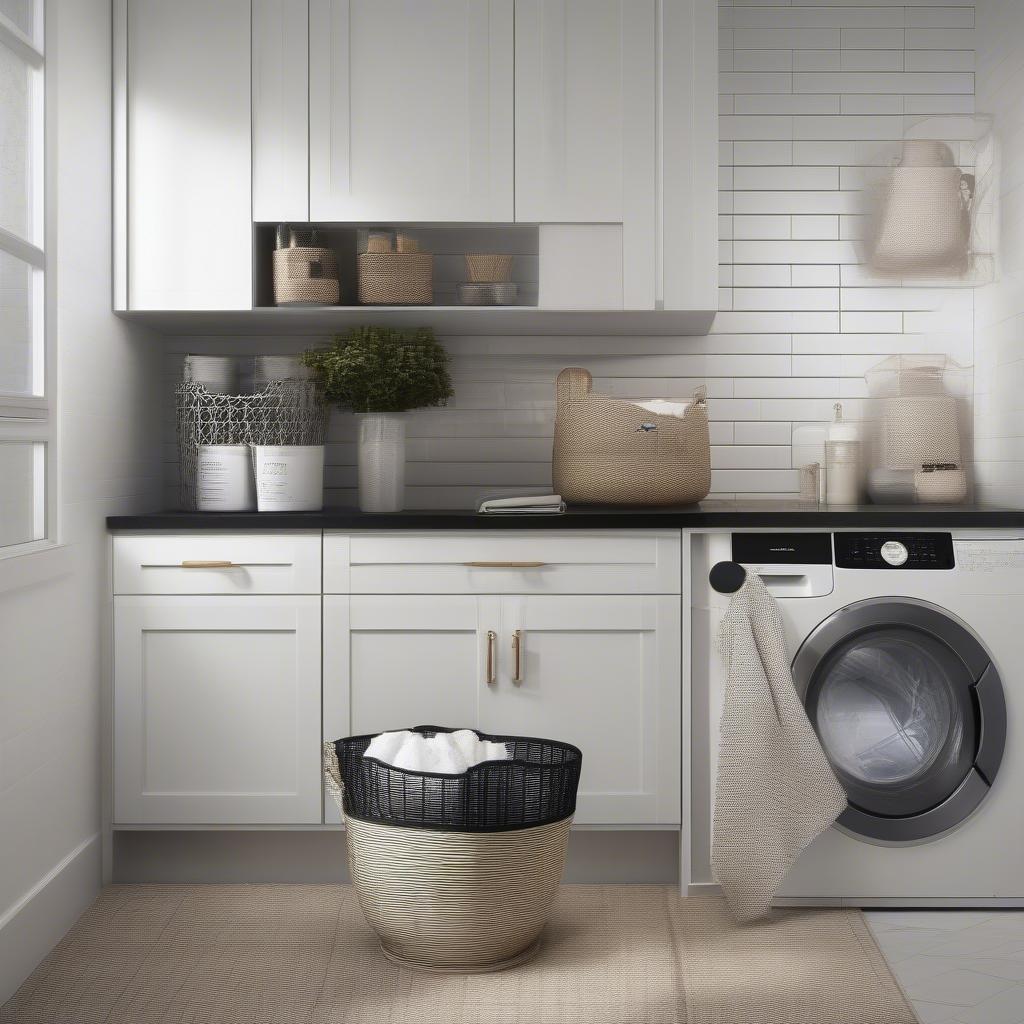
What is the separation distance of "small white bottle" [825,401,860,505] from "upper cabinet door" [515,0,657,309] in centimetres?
81

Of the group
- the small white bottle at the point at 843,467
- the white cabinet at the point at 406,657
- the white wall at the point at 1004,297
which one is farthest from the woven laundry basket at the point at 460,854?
the white wall at the point at 1004,297

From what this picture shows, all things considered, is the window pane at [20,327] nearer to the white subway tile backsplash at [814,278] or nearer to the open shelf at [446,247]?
the open shelf at [446,247]

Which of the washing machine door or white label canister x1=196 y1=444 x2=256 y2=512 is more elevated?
white label canister x1=196 y1=444 x2=256 y2=512

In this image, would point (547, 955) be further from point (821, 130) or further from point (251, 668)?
point (821, 130)

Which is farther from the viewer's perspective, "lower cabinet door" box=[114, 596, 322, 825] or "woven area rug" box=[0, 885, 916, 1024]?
"lower cabinet door" box=[114, 596, 322, 825]

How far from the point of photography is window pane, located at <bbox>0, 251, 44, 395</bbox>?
208 centimetres

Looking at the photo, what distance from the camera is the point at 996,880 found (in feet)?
8.09

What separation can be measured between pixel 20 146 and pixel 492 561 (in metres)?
1.34

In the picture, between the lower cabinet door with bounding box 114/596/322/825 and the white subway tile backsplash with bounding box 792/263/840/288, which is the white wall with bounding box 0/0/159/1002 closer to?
the lower cabinet door with bounding box 114/596/322/825

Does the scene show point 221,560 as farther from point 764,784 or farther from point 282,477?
point 764,784

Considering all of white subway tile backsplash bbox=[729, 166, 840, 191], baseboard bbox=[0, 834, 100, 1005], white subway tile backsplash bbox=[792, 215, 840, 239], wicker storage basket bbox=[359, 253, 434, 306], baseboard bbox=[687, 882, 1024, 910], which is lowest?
baseboard bbox=[687, 882, 1024, 910]

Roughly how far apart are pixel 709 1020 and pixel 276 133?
2.25 m

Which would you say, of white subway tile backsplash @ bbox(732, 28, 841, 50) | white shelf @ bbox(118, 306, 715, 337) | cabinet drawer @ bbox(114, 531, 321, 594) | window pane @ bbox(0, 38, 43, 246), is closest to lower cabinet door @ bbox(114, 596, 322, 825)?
cabinet drawer @ bbox(114, 531, 321, 594)

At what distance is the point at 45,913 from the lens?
88.4 inches
